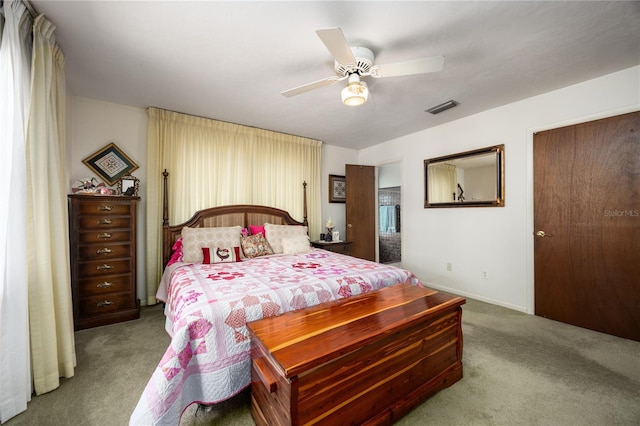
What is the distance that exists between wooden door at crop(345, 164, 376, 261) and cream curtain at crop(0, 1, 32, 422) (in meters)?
3.92

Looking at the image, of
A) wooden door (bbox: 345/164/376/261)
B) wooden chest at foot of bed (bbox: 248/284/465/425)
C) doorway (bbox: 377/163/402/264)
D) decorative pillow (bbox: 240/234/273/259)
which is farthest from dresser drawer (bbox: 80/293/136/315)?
doorway (bbox: 377/163/402/264)

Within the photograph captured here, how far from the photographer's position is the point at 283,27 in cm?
182

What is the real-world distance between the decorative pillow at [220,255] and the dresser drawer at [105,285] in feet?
2.75

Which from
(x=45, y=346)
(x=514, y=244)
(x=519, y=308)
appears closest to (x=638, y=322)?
(x=519, y=308)

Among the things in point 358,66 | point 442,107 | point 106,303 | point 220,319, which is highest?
point 442,107

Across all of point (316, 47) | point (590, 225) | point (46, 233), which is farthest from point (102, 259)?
point (590, 225)

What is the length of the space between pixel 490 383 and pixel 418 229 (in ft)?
8.86

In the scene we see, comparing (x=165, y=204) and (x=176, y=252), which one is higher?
(x=165, y=204)

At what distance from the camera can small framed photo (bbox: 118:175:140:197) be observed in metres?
2.97

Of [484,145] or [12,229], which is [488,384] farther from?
[12,229]

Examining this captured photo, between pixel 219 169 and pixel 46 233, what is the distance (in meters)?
2.22

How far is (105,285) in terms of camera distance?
8.66 feet

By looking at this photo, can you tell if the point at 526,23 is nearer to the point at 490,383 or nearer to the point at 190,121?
the point at 490,383

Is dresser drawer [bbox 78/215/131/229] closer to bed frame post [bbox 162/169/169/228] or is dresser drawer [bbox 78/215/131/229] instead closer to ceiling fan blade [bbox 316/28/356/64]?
bed frame post [bbox 162/169/169/228]
